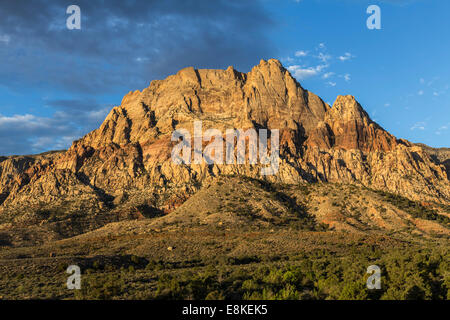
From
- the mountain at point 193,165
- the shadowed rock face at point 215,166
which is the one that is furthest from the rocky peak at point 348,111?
the mountain at point 193,165

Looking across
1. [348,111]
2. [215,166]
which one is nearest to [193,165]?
[215,166]

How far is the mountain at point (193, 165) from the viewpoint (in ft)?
380

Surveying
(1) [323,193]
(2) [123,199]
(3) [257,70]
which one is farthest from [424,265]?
(3) [257,70]

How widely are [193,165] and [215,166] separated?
7814mm

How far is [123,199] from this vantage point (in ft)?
397

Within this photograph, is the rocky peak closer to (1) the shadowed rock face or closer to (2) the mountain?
(1) the shadowed rock face

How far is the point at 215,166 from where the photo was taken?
13175cm

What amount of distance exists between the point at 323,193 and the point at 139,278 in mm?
80225

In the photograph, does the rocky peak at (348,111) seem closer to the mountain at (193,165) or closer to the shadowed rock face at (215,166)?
the shadowed rock face at (215,166)

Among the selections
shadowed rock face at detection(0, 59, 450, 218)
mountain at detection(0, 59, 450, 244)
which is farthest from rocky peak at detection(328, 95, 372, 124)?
mountain at detection(0, 59, 450, 244)

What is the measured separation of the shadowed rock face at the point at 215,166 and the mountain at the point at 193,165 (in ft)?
1.36

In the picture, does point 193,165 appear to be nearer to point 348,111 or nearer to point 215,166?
→ point 215,166

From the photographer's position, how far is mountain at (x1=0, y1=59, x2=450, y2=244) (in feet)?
380
